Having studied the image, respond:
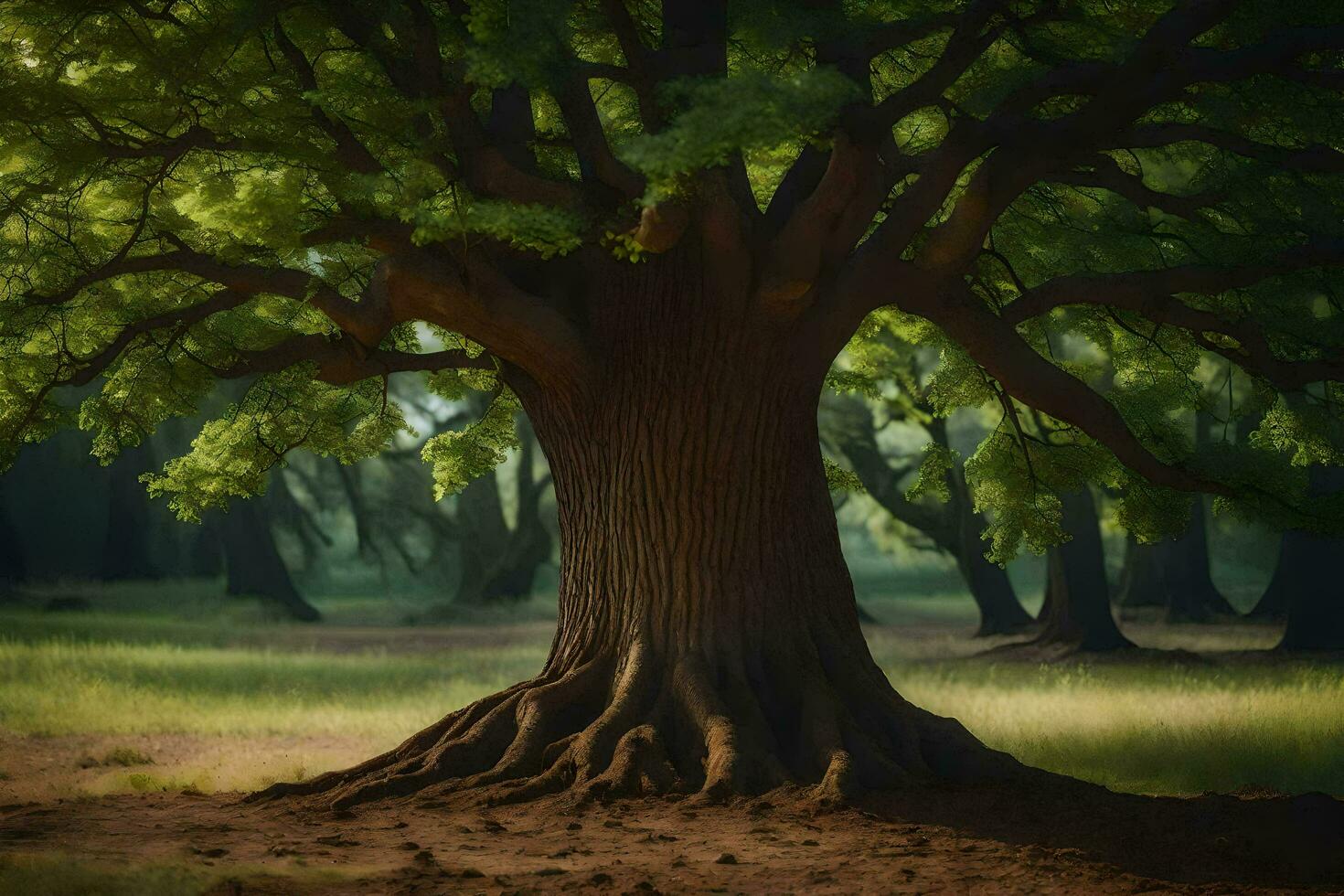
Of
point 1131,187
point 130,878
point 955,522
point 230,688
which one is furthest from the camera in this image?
point 955,522

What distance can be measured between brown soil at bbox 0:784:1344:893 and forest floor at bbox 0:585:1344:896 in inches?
0.9

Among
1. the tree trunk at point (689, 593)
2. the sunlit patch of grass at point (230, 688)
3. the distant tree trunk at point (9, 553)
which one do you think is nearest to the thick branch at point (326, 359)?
the tree trunk at point (689, 593)

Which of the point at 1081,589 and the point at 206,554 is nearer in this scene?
the point at 1081,589

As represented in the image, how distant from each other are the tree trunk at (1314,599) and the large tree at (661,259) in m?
10.4

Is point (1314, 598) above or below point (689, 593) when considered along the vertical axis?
below

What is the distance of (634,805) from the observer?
9.15 metres

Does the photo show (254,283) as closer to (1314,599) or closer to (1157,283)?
(1157,283)

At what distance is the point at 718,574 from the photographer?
10.4 metres

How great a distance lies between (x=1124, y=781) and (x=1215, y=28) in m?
6.04

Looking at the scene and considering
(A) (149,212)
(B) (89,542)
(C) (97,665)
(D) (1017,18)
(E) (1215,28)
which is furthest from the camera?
(B) (89,542)

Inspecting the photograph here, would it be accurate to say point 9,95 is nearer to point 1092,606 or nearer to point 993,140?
point 993,140

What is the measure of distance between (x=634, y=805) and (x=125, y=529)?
2693 cm

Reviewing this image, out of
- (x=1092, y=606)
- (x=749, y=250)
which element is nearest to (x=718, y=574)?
(x=749, y=250)

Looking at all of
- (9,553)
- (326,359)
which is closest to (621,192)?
(326,359)
